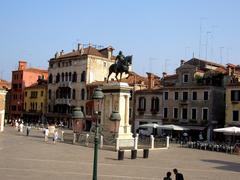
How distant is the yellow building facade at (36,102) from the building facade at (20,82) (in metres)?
2.07

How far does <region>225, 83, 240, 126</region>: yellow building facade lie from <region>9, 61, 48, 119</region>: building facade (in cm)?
5067

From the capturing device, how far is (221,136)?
51.5 meters

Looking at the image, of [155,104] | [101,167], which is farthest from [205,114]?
[101,167]

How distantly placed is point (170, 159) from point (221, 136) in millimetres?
23784

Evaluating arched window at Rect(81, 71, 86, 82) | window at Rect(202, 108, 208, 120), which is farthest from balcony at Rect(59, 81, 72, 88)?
window at Rect(202, 108, 208, 120)

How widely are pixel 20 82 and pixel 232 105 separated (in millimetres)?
53379

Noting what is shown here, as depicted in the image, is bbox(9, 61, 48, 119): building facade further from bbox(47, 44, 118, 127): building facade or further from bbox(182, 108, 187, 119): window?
bbox(182, 108, 187, 119): window

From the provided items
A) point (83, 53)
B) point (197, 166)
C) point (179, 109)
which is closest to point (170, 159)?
point (197, 166)

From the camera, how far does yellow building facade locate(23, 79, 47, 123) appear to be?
83688mm

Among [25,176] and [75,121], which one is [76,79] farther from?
[25,176]

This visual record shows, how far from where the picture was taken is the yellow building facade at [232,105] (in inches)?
1950

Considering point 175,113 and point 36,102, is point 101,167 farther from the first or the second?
point 36,102

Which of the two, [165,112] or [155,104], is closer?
[165,112]

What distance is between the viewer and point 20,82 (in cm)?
9244
